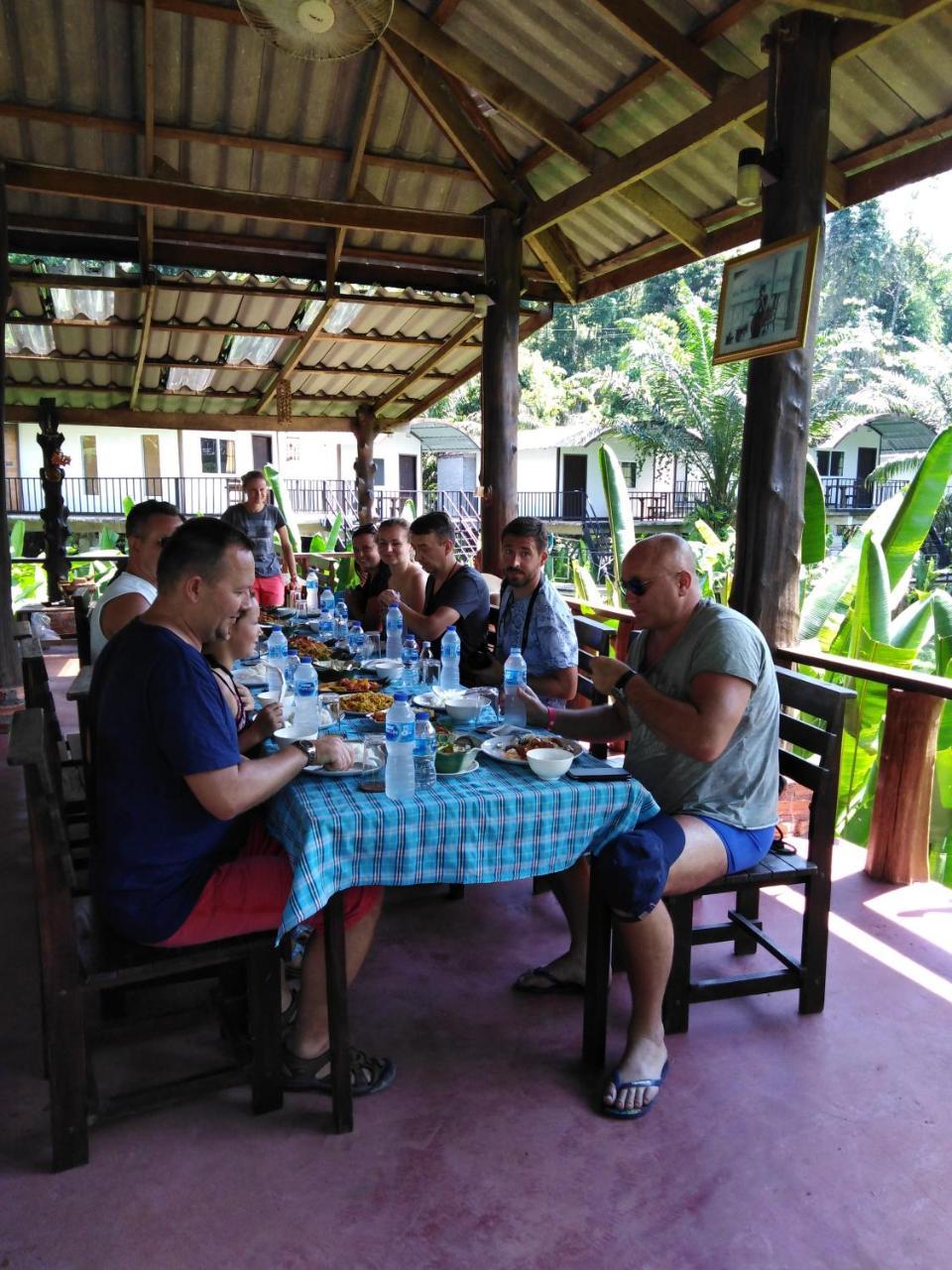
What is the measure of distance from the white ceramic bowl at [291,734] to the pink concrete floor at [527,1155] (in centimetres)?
95

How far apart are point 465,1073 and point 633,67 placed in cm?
587

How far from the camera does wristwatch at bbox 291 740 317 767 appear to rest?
2.37m

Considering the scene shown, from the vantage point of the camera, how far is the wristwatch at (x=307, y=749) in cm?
237

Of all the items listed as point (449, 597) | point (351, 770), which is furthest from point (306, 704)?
point (449, 597)

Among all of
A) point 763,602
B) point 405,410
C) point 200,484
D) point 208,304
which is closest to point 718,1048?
point 763,602

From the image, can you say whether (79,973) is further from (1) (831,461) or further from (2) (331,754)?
(1) (831,461)

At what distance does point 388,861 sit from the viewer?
7.48 ft

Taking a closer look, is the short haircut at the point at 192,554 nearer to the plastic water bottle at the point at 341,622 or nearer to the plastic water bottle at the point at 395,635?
the plastic water bottle at the point at 395,635

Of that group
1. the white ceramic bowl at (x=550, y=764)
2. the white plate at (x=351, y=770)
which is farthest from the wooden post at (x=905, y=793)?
the white plate at (x=351, y=770)

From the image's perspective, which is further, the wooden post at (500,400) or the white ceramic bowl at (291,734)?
the wooden post at (500,400)

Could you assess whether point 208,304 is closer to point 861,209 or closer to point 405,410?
point 405,410

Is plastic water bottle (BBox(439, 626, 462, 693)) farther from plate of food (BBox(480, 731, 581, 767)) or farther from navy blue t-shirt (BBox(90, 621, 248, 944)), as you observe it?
navy blue t-shirt (BBox(90, 621, 248, 944))

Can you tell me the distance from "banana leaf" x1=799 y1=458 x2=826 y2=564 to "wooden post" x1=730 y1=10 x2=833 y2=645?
0.52 meters

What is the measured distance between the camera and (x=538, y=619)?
152 inches
